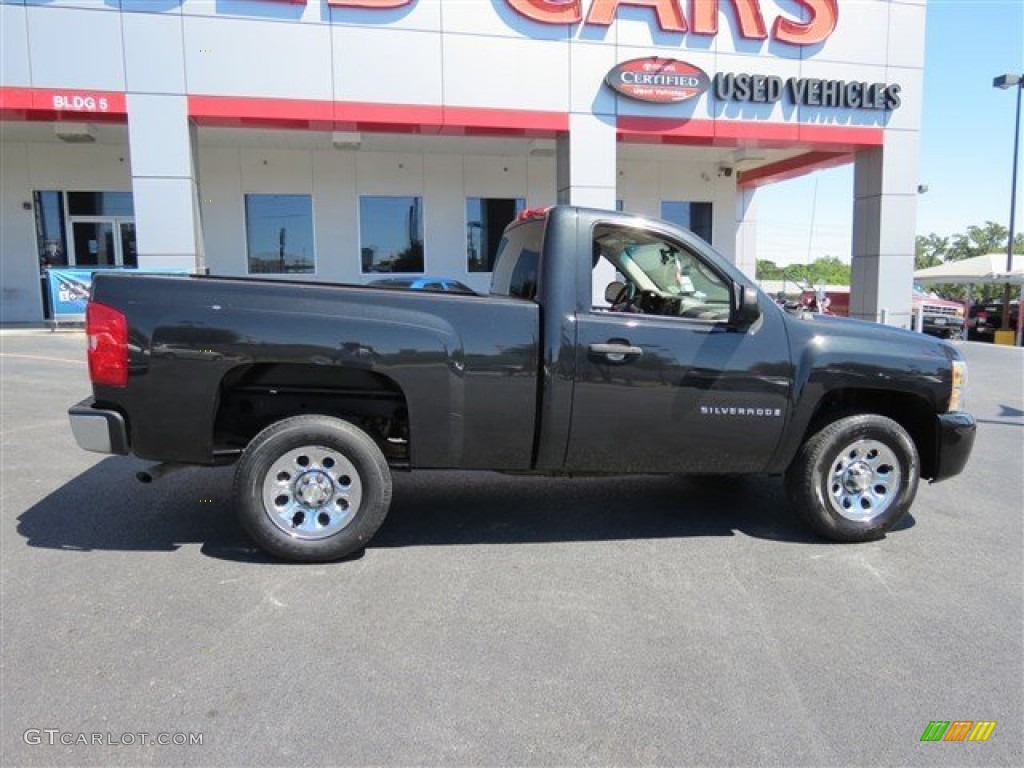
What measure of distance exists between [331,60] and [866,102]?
11.6 metres

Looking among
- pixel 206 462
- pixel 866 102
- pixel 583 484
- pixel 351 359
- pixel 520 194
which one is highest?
pixel 866 102

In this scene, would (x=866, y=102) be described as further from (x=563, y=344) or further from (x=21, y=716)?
(x=21, y=716)

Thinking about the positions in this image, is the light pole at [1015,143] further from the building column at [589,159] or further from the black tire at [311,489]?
the black tire at [311,489]

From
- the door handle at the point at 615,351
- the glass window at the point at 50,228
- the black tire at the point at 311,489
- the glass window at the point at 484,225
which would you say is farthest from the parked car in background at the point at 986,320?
the glass window at the point at 50,228

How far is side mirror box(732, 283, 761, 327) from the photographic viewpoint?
451cm

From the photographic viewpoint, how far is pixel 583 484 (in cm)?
609

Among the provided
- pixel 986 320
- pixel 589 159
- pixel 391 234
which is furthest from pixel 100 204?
pixel 986 320

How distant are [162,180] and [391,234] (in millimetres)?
6669

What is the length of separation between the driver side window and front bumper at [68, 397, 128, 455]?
9.20 feet

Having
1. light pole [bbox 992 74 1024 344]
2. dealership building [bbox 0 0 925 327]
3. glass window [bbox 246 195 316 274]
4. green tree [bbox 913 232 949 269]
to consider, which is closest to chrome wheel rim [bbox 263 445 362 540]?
dealership building [bbox 0 0 925 327]

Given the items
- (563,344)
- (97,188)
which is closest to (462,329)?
(563,344)

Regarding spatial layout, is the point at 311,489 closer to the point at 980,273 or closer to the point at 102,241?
the point at 102,241

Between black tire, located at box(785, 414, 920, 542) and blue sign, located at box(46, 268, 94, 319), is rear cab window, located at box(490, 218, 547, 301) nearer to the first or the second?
black tire, located at box(785, 414, 920, 542)

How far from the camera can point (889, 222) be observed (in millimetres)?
17703
